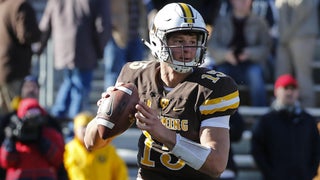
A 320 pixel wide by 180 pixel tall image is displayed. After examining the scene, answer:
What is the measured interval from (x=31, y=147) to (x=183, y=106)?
346 cm

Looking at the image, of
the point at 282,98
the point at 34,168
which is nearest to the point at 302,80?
the point at 282,98

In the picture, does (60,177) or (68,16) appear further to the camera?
(68,16)

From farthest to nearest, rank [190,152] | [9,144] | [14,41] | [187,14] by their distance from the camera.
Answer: [14,41] < [9,144] < [187,14] < [190,152]

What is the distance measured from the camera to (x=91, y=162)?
8.76 metres

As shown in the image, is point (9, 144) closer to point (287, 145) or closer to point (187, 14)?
point (287, 145)

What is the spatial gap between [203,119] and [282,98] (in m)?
3.79

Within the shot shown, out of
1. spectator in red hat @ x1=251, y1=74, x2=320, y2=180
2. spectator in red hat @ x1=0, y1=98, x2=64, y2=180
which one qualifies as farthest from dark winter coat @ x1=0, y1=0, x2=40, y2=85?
spectator in red hat @ x1=251, y1=74, x2=320, y2=180

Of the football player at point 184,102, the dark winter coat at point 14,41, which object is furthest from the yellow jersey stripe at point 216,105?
the dark winter coat at point 14,41

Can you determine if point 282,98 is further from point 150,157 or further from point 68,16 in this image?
point 150,157

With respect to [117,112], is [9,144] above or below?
below

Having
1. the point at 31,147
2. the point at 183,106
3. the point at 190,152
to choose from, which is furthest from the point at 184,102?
the point at 31,147

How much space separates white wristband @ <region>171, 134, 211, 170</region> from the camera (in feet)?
16.7

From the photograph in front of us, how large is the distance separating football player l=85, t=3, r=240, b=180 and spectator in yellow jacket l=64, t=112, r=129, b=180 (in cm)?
326

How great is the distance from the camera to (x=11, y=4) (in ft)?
30.9
